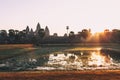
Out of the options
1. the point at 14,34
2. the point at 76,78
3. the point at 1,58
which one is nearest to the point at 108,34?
the point at 14,34

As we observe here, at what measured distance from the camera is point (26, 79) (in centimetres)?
2059

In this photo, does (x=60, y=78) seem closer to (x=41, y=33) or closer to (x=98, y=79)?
(x=98, y=79)

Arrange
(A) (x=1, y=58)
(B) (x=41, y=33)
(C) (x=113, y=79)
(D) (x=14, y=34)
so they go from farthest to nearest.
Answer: (B) (x=41, y=33), (D) (x=14, y=34), (A) (x=1, y=58), (C) (x=113, y=79)

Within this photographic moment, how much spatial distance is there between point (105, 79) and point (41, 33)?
566 feet

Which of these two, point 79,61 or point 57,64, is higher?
point 57,64

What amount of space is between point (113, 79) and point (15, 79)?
23.7 ft

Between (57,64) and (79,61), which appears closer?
(57,64)

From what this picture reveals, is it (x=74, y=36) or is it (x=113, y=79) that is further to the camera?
(x=74, y=36)

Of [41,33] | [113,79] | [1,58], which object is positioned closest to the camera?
[113,79]

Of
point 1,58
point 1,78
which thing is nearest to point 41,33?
point 1,58

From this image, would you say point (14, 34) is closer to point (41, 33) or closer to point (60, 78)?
point (41, 33)

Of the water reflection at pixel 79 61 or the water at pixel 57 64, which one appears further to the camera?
the water reflection at pixel 79 61

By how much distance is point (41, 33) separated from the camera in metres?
192

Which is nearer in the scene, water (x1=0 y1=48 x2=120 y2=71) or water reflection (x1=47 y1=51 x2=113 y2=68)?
water (x1=0 y1=48 x2=120 y2=71)
